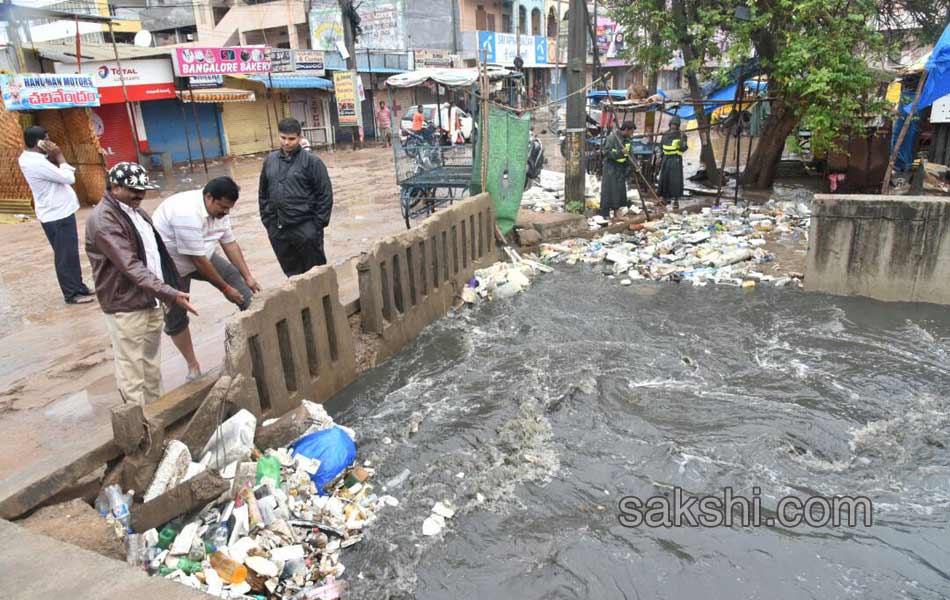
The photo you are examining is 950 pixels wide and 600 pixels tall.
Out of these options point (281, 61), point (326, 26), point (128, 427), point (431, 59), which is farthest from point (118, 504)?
point (326, 26)

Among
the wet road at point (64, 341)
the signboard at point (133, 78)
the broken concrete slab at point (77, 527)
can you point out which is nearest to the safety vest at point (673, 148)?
the wet road at point (64, 341)

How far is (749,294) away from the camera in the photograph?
25.7 feet

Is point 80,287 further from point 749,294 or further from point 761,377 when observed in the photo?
point 749,294

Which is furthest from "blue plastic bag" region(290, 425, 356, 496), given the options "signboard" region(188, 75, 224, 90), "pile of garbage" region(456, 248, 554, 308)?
"signboard" region(188, 75, 224, 90)

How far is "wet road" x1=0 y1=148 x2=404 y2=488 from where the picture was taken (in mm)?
4496

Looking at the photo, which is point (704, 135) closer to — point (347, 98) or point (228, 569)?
point (228, 569)

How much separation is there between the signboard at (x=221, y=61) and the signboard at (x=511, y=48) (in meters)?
13.2

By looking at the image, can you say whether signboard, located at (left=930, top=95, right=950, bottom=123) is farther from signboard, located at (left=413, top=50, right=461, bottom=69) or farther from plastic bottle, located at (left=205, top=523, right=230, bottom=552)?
signboard, located at (left=413, top=50, right=461, bottom=69)

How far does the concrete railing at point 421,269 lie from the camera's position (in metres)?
6.05

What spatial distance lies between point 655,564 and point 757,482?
3.54ft

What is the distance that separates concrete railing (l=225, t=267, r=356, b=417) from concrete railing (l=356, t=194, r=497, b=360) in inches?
21.0

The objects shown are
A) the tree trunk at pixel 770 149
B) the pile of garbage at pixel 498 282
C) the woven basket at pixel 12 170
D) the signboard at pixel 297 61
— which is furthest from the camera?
the signboard at pixel 297 61

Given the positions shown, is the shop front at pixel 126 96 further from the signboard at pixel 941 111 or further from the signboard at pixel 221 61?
the signboard at pixel 941 111

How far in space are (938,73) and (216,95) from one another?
1933 cm
